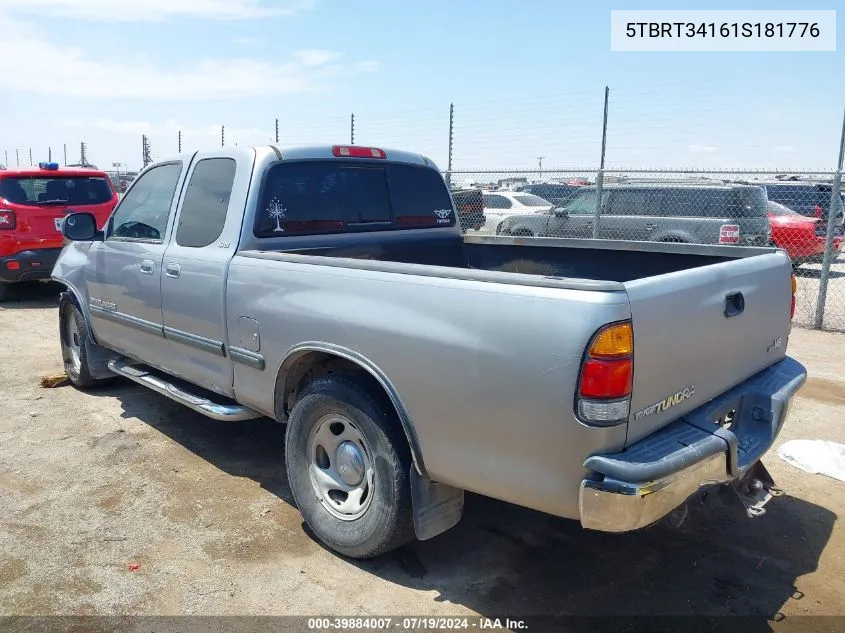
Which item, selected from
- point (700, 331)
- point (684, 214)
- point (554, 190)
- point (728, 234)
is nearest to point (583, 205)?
point (684, 214)

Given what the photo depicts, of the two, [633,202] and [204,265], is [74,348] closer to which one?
[204,265]

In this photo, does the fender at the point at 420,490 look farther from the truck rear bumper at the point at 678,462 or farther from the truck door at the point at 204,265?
the truck door at the point at 204,265

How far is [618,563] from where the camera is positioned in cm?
337

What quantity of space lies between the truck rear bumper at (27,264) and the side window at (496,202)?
8932 millimetres

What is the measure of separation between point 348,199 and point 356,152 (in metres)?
0.31

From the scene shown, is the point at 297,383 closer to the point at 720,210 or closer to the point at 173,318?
the point at 173,318

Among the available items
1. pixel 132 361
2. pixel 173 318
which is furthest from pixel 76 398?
pixel 173 318

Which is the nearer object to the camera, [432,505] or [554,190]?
[432,505]

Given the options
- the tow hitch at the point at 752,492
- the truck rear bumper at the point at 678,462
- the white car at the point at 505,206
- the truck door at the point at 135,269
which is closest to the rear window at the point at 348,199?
the truck door at the point at 135,269

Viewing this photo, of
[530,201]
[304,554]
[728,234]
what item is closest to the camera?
[304,554]

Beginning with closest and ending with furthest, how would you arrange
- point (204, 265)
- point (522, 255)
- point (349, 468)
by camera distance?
1. point (349, 468)
2. point (204, 265)
3. point (522, 255)

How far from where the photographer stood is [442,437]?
279 centimetres

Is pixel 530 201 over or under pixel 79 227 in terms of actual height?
over

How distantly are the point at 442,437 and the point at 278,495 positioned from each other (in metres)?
1.73
